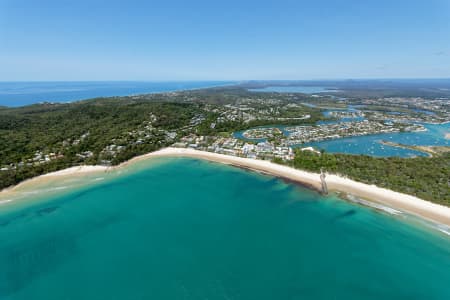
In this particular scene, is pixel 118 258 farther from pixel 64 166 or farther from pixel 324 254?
pixel 64 166

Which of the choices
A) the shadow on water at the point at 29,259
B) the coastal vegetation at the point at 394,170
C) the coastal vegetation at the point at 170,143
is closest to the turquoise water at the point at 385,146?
the coastal vegetation at the point at 170,143

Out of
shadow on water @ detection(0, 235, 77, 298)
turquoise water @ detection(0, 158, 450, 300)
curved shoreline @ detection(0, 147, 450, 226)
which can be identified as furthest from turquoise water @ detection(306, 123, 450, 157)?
shadow on water @ detection(0, 235, 77, 298)

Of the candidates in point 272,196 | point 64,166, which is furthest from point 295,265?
point 64,166

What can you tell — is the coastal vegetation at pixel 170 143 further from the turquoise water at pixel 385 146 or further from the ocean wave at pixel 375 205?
the ocean wave at pixel 375 205

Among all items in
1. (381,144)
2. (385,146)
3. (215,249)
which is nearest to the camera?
(215,249)

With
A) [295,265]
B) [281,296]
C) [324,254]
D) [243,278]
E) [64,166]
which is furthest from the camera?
[64,166]

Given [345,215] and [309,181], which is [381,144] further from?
[345,215]

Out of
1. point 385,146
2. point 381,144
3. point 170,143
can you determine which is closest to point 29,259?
point 170,143
